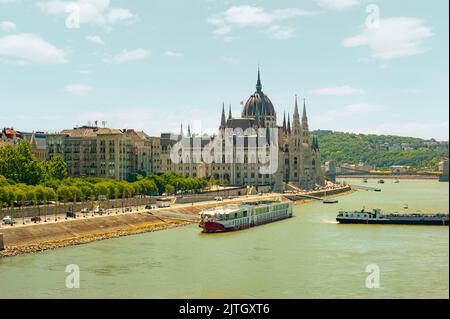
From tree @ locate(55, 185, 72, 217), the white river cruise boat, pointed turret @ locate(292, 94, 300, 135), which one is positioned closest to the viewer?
the white river cruise boat

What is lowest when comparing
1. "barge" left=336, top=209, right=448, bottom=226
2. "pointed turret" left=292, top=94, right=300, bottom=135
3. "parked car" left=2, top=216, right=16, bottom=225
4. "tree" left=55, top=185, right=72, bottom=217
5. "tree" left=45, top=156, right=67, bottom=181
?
"barge" left=336, top=209, right=448, bottom=226

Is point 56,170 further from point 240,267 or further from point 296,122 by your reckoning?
point 296,122

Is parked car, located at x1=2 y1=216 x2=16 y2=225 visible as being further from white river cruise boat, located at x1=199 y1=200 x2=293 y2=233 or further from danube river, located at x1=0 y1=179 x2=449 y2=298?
white river cruise boat, located at x1=199 y1=200 x2=293 y2=233

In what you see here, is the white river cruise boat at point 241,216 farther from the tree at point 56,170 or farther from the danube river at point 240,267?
the tree at point 56,170

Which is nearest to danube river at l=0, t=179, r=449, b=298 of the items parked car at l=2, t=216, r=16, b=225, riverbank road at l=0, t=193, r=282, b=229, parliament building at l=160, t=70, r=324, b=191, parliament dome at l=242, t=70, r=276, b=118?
riverbank road at l=0, t=193, r=282, b=229

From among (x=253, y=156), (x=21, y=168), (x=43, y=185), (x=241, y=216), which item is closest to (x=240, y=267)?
(x=241, y=216)
